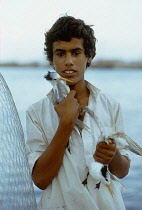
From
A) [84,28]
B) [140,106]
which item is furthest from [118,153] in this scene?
[140,106]

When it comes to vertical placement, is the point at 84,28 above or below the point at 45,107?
above

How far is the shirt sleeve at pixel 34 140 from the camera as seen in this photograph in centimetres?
156

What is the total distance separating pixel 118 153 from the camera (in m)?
1.54

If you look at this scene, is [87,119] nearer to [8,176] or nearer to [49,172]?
[49,172]

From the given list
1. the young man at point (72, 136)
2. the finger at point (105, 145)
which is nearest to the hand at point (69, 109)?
the young man at point (72, 136)

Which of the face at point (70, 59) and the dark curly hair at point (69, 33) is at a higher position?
the dark curly hair at point (69, 33)

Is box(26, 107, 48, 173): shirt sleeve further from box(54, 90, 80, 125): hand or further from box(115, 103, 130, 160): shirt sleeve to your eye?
box(115, 103, 130, 160): shirt sleeve

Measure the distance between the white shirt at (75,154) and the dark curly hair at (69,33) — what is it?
0.57 ft

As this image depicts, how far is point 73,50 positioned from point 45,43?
175mm

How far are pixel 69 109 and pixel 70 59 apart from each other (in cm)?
18

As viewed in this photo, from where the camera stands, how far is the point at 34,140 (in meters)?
1.57

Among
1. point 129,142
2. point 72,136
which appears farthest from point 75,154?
point 129,142

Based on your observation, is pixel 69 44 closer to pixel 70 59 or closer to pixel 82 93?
pixel 70 59

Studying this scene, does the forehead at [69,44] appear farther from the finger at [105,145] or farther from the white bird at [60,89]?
the finger at [105,145]
